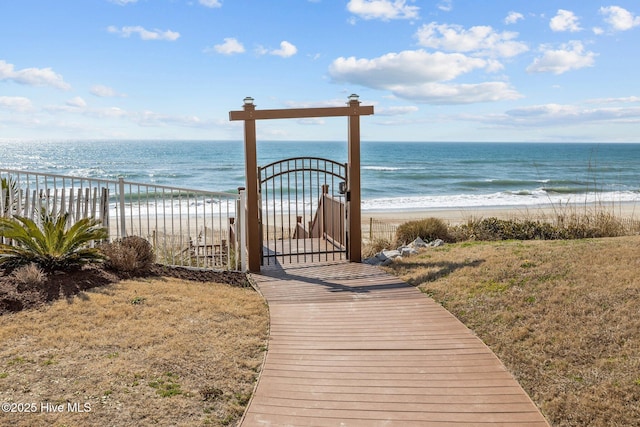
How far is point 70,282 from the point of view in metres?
5.96

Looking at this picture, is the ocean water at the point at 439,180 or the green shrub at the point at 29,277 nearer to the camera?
the green shrub at the point at 29,277

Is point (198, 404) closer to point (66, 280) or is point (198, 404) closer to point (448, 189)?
point (66, 280)

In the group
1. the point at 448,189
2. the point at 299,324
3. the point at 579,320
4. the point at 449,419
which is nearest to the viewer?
the point at 449,419

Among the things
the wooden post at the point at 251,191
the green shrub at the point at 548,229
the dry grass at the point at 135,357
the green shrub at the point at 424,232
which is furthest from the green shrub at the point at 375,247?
the dry grass at the point at 135,357

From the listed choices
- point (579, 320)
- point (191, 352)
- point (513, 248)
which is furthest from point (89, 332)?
point (513, 248)

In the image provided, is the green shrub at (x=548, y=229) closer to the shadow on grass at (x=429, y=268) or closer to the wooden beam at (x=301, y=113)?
the shadow on grass at (x=429, y=268)

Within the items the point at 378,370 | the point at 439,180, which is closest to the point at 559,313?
the point at 378,370

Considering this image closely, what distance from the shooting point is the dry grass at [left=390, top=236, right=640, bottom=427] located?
11.7 feet

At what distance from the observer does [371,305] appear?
19.1 ft

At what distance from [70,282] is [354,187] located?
160 inches

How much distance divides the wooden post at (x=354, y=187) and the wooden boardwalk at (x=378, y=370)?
76.4 inches

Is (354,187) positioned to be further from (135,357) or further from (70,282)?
(135,357)

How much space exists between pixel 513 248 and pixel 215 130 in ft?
203

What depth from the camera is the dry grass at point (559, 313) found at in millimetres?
3576
